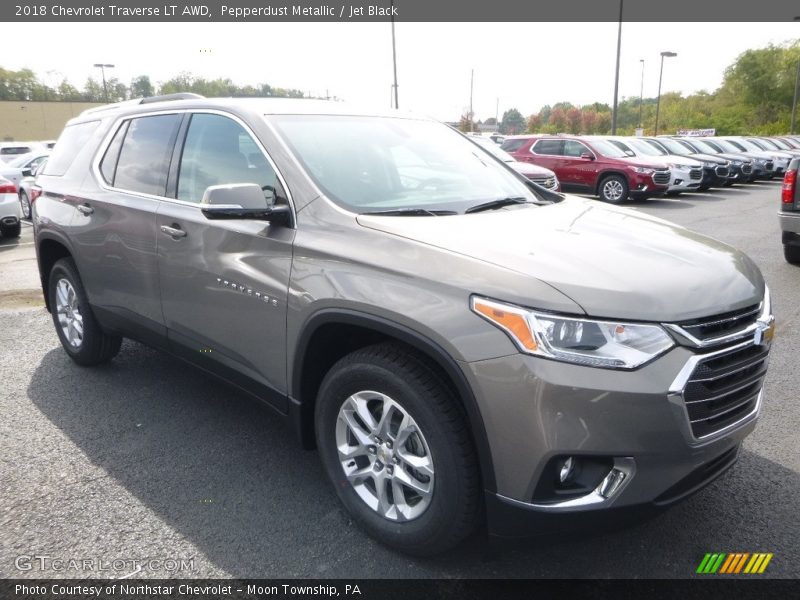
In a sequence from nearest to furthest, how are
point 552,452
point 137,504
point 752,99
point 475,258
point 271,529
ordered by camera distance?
point 552,452
point 475,258
point 271,529
point 137,504
point 752,99

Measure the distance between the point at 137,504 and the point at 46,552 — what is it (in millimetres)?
423

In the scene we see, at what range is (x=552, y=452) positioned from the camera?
6.86 feet

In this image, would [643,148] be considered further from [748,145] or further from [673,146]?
[748,145]

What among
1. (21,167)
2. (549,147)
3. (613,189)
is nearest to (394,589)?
(613,189)

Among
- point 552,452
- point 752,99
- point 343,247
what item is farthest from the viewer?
point 752,99

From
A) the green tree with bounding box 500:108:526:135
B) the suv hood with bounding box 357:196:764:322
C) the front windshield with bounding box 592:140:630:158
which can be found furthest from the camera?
the green tree with bounding box 500:108:526:135

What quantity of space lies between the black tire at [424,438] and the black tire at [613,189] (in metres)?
15.1

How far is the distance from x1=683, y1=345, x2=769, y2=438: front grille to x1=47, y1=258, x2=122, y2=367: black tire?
12.1 ft

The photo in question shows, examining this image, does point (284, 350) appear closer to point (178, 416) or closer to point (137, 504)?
point (137, 504)

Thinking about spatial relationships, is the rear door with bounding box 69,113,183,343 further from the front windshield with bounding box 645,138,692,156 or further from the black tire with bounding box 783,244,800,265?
the front windshield with bounding box 645,138,692,156

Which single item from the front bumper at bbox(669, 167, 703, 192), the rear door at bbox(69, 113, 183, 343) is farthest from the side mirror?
the front bumper at bbox(669, 167, 703, 192)

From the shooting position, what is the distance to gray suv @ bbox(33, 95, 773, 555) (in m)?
2.11

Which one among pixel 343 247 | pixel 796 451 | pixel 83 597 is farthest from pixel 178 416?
pixel 796 451

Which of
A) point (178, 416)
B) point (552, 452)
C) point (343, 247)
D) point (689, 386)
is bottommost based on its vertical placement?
point (178, 416)
